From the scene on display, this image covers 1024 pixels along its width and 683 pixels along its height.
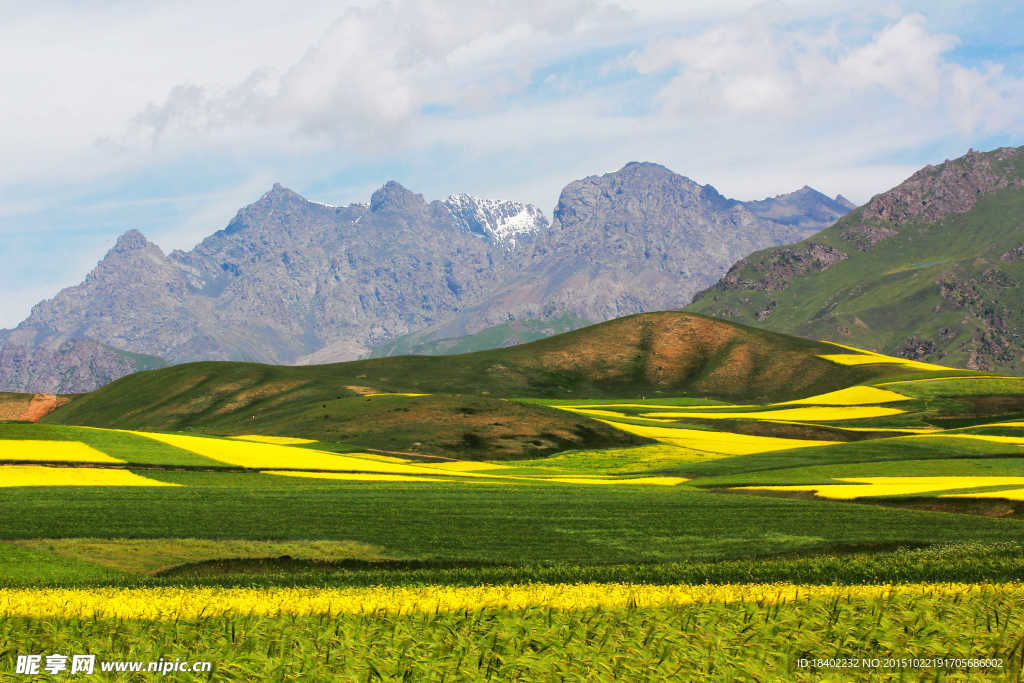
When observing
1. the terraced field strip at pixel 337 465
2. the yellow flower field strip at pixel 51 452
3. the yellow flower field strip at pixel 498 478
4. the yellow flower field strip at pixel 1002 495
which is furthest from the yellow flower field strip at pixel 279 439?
the yellow flower field strip at pixel 1002 495

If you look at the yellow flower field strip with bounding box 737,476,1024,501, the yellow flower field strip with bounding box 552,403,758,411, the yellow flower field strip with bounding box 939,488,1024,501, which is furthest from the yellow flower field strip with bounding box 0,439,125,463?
the yellow flower field strip with bounding box 552,403,758,411

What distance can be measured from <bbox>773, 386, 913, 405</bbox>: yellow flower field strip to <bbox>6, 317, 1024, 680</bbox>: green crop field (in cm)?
4716

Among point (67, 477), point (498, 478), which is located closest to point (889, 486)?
point (498, 478)

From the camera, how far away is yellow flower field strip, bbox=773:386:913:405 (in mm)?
166000

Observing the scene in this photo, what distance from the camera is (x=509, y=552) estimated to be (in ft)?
127

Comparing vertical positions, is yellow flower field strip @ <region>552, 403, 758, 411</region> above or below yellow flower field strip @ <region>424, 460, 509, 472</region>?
above

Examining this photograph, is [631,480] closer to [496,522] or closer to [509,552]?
A: [496,522]

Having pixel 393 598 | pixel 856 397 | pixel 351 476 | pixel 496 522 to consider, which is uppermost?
pixel 393 598

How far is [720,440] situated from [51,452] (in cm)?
8325

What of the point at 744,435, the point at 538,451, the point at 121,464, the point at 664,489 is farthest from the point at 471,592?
the point at 744,435

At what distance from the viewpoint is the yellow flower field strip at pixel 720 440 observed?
4240 inches

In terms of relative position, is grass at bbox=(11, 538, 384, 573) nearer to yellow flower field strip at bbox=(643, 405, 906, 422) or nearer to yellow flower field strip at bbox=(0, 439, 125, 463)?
yellow flower field strip at bbox=(0, 439, 125, 463)

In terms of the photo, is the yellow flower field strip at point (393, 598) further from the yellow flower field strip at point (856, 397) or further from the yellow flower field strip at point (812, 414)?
the yellow flower field strip at point (856, 397)

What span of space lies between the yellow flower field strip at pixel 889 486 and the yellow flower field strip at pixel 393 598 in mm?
38247
